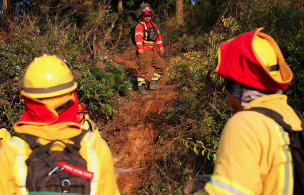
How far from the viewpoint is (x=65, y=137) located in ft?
4.76

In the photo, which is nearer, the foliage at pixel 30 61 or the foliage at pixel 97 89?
the foliage at pixel 30 61

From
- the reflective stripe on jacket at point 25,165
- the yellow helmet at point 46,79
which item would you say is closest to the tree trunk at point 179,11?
the yellow helmet at point 46,79

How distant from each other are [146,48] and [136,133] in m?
2.37

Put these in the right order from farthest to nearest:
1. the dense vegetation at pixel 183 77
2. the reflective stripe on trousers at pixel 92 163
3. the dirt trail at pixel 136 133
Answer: the dirt trail at pixel 136 133, the dense vegetation at pixel 183 77, the reflective stripe on trousers at pixel 92 163

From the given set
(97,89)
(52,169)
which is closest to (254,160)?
(52,169)

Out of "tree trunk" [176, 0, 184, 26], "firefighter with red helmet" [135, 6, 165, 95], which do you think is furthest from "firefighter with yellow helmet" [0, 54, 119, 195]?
"tree trunk" [176, 0, 184, 26]

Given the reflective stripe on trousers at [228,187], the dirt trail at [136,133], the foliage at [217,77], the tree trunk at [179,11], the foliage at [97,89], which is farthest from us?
the tree trunk at [179,11]

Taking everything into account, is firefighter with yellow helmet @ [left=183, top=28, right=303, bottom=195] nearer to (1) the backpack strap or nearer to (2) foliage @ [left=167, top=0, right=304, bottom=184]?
(1) the backpack strap

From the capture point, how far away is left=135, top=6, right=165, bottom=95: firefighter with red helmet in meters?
6.03

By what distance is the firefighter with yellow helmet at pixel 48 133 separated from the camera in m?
1.35

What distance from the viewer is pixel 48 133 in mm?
1425

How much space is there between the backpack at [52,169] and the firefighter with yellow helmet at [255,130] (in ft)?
2.31

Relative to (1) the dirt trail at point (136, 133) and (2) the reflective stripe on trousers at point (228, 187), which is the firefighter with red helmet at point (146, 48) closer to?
(1) the dirt trail at point (136, 133)

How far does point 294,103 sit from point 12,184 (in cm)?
328
